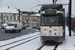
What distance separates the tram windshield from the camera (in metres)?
13.0

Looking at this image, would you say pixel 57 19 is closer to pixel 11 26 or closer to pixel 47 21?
pixel 47 21

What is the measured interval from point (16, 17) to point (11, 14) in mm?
3855

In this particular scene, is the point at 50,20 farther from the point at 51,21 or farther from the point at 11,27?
the point at 11,27

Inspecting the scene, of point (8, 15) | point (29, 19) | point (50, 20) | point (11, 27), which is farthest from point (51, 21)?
point (29, 19)

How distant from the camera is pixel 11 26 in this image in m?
36.2

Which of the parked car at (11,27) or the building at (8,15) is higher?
the building at (8,15)

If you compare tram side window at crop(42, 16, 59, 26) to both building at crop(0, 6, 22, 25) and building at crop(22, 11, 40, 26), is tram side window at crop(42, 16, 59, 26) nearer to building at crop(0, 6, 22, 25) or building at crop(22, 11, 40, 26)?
building at crop(0, 6, 22, 25)

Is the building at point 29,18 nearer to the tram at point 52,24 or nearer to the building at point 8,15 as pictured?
the building at point 8,15

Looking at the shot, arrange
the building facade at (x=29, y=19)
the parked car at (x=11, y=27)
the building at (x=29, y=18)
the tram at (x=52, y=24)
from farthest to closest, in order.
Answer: the building facade at (x=29, y=19) < the building at (x=29, y=18) < the parked car at (x=11, y=27) < the tram at (x=52, y=24)

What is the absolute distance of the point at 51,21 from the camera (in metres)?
13.0

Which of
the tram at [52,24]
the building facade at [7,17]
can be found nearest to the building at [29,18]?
the building facade at [7,17]

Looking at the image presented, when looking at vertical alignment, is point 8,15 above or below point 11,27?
above

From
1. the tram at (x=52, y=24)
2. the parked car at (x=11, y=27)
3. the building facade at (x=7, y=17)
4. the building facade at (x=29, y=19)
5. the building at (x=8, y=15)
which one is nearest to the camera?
the tram at (x=52, y=24)

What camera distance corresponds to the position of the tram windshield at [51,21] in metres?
13.0
